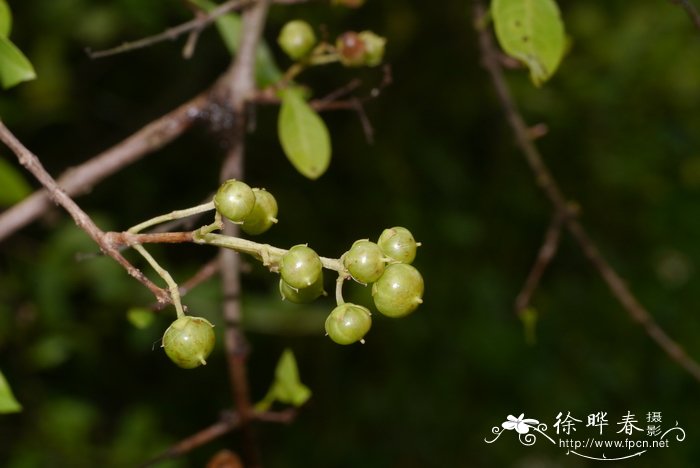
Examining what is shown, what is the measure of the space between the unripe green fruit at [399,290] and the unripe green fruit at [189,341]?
0.96 feet

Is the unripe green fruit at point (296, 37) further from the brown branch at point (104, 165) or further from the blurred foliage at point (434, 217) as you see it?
the blurred foliage at point (434, 217)

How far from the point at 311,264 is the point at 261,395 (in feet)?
10.7

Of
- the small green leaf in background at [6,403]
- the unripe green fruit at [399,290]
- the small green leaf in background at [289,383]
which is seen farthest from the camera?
the small green leaf in background at [289,383]

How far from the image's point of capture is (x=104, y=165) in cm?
208

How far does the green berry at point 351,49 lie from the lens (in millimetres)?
2148

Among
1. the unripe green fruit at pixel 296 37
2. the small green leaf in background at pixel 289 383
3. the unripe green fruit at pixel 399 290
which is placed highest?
the unripe green fruit at pixel 296 37

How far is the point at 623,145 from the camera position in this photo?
452cm

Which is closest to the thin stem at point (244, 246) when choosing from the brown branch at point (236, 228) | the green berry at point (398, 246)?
the green berry at point (398, 246)

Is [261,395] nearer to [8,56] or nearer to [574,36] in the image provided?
[574,36]

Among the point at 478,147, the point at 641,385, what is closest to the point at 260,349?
the point at 478,147

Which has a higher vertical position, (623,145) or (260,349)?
(623,145)

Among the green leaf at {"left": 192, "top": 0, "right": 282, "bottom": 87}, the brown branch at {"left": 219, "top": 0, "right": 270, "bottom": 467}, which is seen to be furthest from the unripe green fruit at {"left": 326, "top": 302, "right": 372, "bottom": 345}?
the green leaf at {"left": 192, "top": 0, "right": 282, "bottom": 87}

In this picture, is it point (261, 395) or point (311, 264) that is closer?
point (311, 264)

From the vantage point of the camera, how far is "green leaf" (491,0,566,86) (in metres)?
1.88
